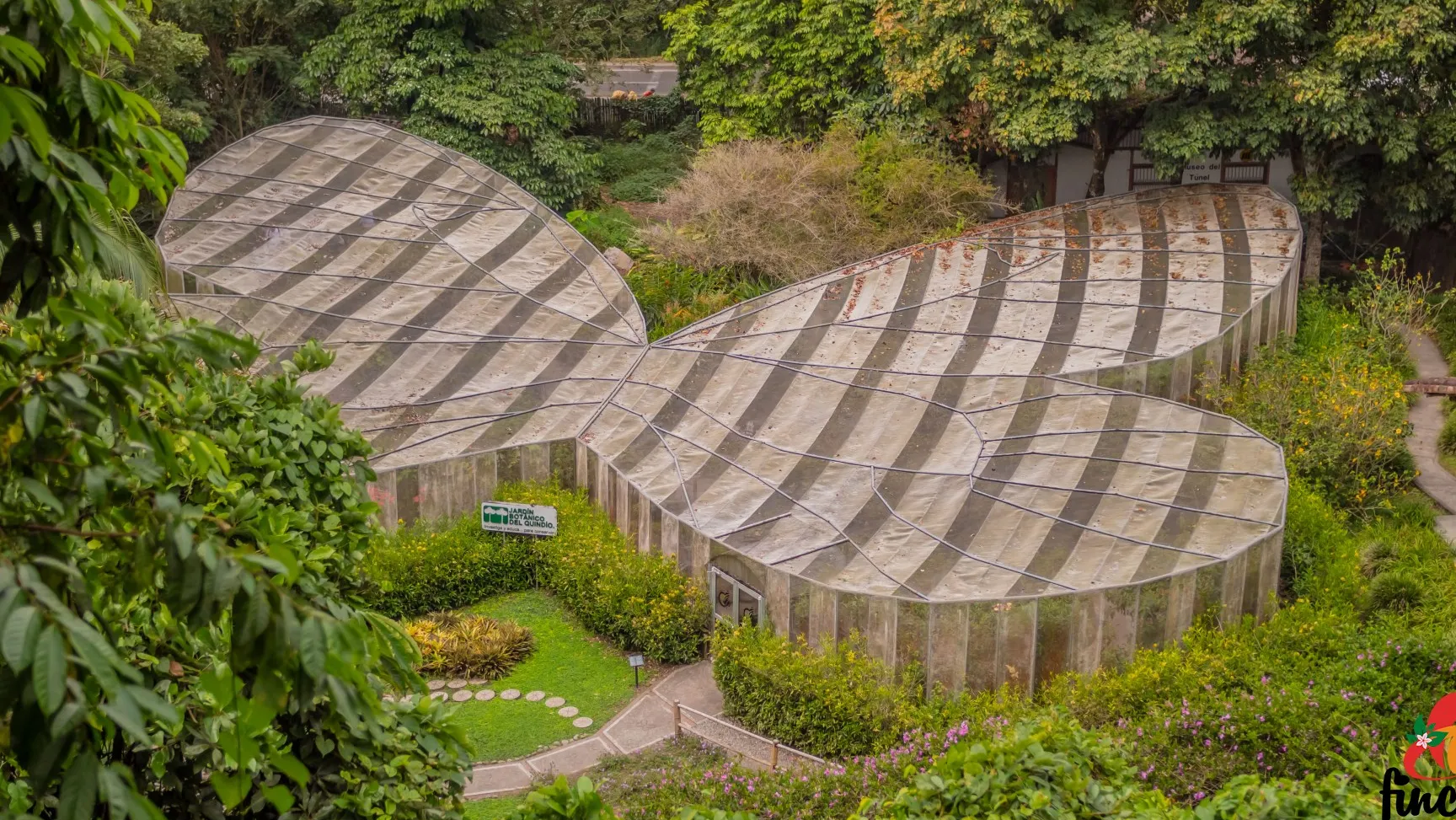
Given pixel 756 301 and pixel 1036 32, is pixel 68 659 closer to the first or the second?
pixel 756 301

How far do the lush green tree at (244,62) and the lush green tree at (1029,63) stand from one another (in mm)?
15062

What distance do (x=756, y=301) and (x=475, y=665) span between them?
847 centimetres

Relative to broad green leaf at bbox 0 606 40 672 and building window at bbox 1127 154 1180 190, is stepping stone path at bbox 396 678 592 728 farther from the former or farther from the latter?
building window at bbox 1127 154 1180 190

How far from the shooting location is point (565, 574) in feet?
64.7

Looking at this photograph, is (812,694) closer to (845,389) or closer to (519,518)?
(845,389)

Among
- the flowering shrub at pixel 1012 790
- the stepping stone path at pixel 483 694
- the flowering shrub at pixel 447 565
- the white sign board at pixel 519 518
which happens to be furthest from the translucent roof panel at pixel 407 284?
the flowering shrub at pixel 1012 790

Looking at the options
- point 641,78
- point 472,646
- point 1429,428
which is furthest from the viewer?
point 641,78

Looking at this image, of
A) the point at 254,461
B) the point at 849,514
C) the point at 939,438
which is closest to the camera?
the point at 254,461

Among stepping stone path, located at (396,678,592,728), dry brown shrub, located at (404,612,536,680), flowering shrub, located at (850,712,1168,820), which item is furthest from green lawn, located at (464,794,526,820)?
flowering shrub, located at (850,712,1168,820)

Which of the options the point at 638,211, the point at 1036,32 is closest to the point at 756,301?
the point at 1036,32

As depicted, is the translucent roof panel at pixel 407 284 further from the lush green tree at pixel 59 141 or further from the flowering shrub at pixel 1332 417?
the lush green tree at pixel 59 141

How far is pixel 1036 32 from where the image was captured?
24766 millimetres

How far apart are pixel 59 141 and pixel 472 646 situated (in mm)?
13289

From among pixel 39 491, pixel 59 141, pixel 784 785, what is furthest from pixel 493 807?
pixel 59 141
